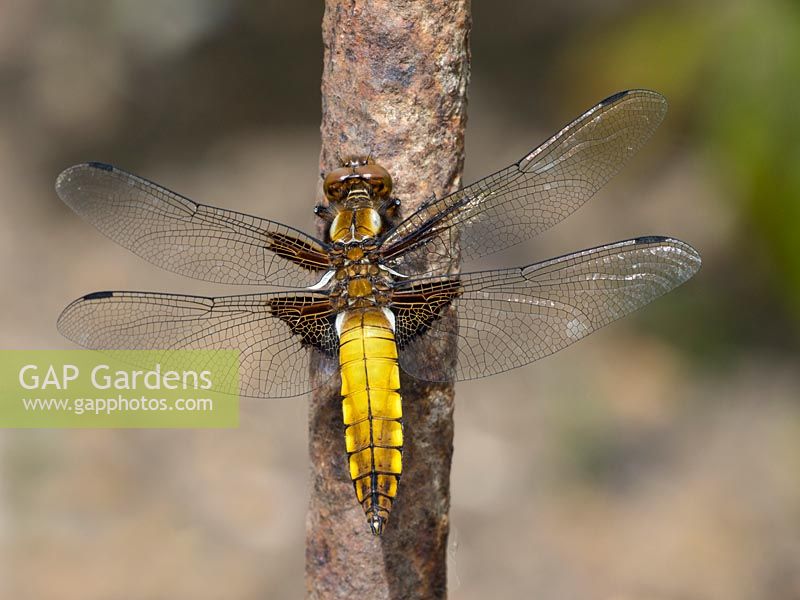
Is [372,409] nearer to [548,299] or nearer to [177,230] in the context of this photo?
[548,299]

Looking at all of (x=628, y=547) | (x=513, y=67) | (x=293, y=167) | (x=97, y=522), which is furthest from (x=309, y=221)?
(x=628, y=547)

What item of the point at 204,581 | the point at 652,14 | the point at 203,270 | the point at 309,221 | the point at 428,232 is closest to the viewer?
the point at 428,232

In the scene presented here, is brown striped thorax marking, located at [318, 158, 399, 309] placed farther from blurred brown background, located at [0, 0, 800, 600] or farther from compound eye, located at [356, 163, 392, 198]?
blurred brown background, located at [0, 0, 800, 600]

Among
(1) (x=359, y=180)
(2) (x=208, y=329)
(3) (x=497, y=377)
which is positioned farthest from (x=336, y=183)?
(3) (x=497, y=377)

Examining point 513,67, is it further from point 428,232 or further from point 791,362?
point 428,232

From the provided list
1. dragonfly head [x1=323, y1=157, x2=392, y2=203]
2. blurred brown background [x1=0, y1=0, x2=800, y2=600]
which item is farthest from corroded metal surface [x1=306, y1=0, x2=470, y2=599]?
blurred brown background [x1=0, y1=0, x2=800, y2=600]

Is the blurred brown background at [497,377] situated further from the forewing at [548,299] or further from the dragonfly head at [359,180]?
the dragonfly head at [359,180]
